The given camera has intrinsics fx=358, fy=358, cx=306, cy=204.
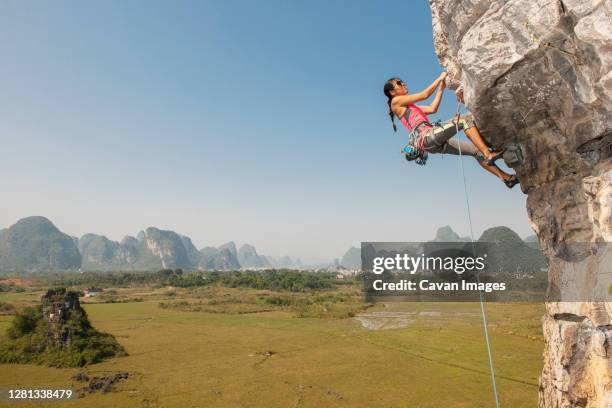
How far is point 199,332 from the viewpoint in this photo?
34406 millimetres

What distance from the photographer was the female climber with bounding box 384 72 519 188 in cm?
466

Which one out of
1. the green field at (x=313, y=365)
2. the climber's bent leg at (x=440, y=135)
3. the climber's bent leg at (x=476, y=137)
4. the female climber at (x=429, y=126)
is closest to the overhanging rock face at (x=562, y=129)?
the climber's bent leg at (x=476, y=137)

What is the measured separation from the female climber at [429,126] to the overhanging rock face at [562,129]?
44 centimetres

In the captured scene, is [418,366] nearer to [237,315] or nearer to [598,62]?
[598,62]

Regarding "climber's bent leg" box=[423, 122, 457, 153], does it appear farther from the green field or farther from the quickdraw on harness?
the green field

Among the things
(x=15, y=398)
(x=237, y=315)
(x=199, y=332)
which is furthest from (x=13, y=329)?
(x=237, y=315)

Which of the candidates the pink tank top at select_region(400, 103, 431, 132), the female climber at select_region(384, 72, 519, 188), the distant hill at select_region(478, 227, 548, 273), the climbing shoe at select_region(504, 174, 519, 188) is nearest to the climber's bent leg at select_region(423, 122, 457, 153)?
the female climber at select_region(384, 72, 519, 188)

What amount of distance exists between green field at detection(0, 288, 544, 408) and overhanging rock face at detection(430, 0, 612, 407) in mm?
15278

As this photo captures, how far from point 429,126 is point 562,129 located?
1.62 meters

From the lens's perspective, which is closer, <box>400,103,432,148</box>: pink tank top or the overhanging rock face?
the overhanging rock face

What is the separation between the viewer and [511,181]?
4.66 meters

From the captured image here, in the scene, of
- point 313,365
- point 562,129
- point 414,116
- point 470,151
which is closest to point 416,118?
point 414,116

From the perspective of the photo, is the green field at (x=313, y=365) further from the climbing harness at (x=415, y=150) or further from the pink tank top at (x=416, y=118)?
the pink tank top at (x=416, y=118)

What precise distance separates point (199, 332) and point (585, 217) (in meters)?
35.5
